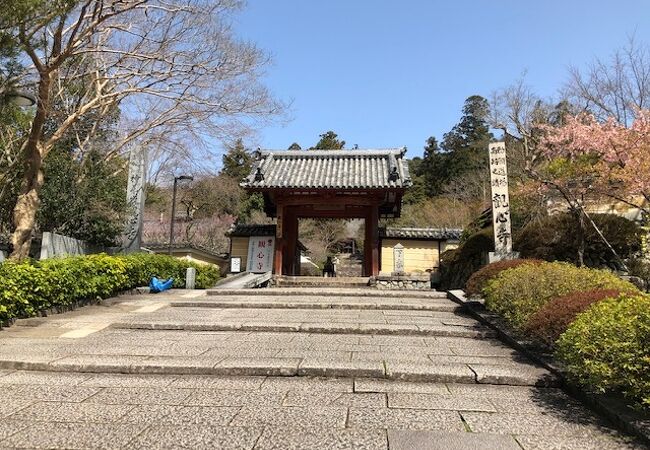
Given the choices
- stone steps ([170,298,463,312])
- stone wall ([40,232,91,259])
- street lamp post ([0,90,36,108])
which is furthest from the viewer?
stone wall ([40,232,91,259])

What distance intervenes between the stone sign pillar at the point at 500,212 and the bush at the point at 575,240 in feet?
4.54

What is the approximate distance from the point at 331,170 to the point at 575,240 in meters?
8.41

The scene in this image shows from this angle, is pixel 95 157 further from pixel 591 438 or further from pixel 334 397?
pixel 591 438

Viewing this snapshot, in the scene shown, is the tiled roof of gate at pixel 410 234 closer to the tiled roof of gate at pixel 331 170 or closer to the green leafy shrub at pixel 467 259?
the green leafy shrub at pixel 467 259

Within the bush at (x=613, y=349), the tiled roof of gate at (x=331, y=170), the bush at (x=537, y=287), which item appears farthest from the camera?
the tiled roof of gate at (x=331, y=170)

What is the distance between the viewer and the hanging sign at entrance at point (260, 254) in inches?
691

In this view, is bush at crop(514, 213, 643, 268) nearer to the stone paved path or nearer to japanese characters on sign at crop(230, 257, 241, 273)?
the stone paved path

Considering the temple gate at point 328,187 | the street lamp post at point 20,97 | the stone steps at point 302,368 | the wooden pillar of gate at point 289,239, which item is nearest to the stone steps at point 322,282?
the temple gate at point 328,187

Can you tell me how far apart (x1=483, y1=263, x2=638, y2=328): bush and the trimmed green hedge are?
272 inches

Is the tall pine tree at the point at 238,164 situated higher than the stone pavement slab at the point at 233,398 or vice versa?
the tall pine tree at the point at 238,164

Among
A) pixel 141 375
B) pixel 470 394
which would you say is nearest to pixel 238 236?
pixel 141 375

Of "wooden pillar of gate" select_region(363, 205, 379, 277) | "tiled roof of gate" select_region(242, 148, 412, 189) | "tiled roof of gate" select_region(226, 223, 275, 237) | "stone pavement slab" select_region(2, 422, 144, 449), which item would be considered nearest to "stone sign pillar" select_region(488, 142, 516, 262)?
"tiled roof of gate" select_region(242, 148, 412, 189)

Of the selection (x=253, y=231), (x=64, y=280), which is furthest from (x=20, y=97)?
(x=253, y=231)

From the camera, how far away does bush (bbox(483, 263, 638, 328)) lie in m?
5.91
